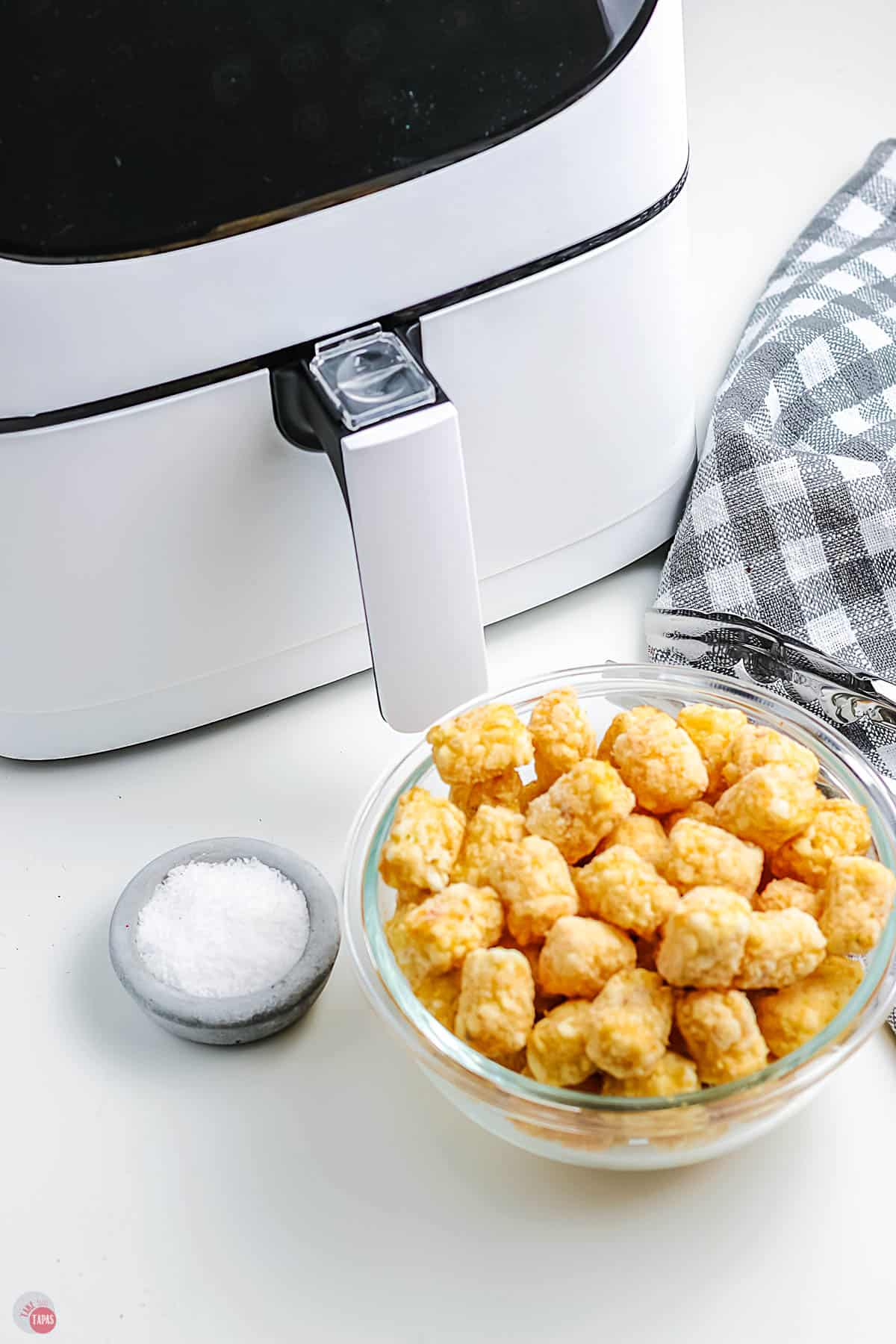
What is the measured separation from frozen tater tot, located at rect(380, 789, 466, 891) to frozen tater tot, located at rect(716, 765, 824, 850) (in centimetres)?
9

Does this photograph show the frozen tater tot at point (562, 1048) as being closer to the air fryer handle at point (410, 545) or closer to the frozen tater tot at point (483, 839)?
the frozen tater tot at point (483, 839)

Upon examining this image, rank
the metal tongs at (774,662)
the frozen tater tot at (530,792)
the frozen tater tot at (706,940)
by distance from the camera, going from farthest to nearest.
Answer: the metal tongs at (774,662) < the frozen tater tot at (530,792) < the frozen tater tot at (706,940)

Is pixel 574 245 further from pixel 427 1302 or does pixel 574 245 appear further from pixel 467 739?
pixel 427 1302

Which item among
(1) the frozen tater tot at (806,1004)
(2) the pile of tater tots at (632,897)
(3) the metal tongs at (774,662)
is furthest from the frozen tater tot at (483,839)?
(3) the metal tongs at (774,662)

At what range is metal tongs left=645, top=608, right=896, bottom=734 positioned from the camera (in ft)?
2.14

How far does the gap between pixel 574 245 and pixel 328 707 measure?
25 cm

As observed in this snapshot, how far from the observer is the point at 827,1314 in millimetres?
476

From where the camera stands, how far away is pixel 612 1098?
1.45 feet

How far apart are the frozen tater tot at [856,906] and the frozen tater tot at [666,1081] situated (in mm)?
62

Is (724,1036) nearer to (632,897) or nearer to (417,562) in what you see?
(632,897)

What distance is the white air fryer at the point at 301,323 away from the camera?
510 millimetres

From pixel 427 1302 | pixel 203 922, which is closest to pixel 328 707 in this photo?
pixel 203 922

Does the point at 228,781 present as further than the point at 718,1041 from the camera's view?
Yes

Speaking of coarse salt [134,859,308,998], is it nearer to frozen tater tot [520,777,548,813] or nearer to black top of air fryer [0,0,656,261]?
frozen tater tot [520,777,548,813]
